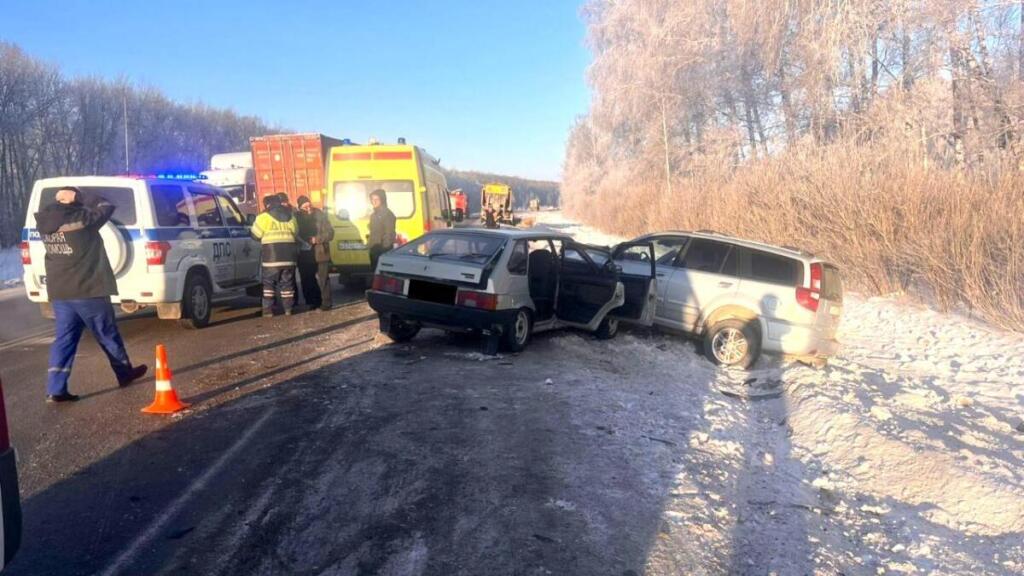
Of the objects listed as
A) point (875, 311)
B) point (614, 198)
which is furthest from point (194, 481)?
point (614, 198)

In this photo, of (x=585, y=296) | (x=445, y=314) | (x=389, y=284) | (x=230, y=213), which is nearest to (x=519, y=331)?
(x=445, y=314)

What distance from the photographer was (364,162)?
12.4 metres

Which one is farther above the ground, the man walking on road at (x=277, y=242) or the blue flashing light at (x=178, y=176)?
the blue flashing light at (x=178, y=176)

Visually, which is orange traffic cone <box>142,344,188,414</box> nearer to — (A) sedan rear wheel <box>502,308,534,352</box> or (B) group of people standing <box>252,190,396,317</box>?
(A) sedan rear wheel <box>502,308,534,352</box>

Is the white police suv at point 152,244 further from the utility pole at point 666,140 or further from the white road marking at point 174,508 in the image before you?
the utility pole at point 666,140

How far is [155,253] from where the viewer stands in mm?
7977

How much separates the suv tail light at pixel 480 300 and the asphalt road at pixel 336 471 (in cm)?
66

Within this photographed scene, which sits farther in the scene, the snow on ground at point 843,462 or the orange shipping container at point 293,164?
the orange shipping container at point 293,164

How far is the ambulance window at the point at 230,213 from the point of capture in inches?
388

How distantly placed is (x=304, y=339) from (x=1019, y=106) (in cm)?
1546

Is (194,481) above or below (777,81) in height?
below

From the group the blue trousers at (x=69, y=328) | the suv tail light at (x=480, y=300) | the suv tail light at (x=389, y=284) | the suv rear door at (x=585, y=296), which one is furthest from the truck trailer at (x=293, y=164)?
the blue trousers at (x=69, y=328)

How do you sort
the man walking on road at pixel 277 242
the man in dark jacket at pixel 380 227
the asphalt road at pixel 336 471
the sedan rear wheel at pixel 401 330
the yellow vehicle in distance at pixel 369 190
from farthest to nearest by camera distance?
the yellow vehicle in distance at pixel 369 190, the man in dark jacket at pixel 380 227, the man walking on road at pixel 277 242, the sedan rear wheel at pixel 401 330, the asphalt road at pixel 336 471

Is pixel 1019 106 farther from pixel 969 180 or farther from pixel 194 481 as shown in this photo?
pixel 194 481
